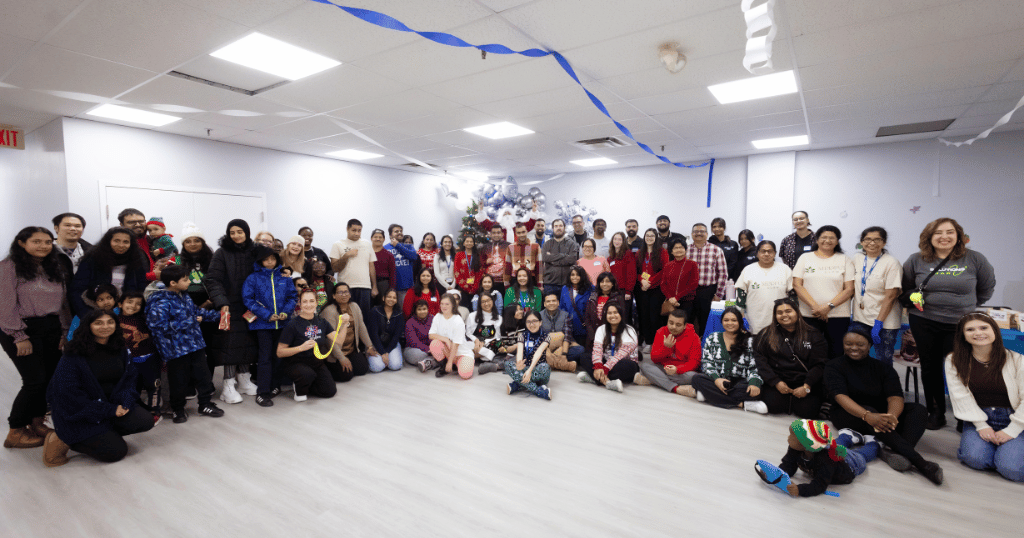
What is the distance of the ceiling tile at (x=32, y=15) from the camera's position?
2486 millimetres

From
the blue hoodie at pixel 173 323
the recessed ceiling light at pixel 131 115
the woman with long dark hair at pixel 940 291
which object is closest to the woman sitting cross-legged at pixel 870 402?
the woman with long dark hair at pixel 940 291

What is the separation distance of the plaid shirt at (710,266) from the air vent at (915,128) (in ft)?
9.55

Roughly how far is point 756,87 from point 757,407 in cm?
267

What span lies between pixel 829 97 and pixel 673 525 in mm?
4124

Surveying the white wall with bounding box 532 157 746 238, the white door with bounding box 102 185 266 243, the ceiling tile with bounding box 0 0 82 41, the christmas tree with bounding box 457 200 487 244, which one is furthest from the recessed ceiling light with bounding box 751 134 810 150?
the white door with bounding box 102 185 266 243

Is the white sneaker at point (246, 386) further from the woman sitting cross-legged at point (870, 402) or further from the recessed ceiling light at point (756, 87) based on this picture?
the recessed ceiling light at point (756, 87)

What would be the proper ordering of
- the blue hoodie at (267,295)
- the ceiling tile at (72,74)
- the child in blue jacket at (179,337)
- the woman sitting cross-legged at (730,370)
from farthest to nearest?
the blue hoodie at (267,295)
the woman sitting cross-legged at (730,370)
the ceiling tile at (72,74)
the child in blue jacket at (179,337)

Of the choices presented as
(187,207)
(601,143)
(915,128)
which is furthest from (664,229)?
(187,207)

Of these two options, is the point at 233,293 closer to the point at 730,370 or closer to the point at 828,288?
the point at 730,370

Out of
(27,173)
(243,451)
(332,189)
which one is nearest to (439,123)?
(332,189)

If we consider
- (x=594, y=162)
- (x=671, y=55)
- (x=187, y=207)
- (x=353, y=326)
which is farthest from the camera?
(x=594, y=162)

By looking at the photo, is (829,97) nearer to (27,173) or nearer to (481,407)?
(481,407)

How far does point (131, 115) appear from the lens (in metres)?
4.79

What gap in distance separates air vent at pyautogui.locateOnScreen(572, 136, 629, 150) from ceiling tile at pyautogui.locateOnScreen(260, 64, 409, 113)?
3.09m
